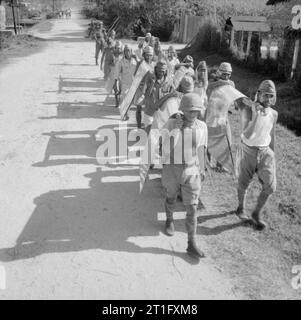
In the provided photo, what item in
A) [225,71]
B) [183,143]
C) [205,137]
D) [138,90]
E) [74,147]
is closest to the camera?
[183,143]

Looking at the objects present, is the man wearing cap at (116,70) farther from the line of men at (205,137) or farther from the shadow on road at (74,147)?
the line of men at (205,137)

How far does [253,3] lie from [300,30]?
53.9 feet

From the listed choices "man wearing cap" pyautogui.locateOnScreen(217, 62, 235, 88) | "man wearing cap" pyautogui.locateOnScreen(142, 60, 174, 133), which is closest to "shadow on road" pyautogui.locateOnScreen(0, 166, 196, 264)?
"man wearing cap" pyautogui.locateOnScreen(142, 60, 174, 133)

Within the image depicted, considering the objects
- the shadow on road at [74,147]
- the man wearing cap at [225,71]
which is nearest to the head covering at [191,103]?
the man wearing cap at [225,71]

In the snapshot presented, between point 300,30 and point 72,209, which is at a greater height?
point 300,30

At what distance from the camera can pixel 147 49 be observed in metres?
9.20

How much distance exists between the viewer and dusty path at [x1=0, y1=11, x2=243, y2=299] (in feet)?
14.6

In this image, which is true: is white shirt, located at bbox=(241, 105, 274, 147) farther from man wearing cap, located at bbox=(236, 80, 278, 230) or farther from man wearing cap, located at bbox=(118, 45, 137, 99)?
man wearing cap, located at bbox=(118, 45, 137, 99)

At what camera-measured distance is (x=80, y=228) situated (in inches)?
220

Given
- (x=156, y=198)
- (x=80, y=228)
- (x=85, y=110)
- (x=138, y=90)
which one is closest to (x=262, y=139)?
(x=156, y=198)

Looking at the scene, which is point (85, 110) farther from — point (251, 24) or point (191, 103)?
point (251, 24)
